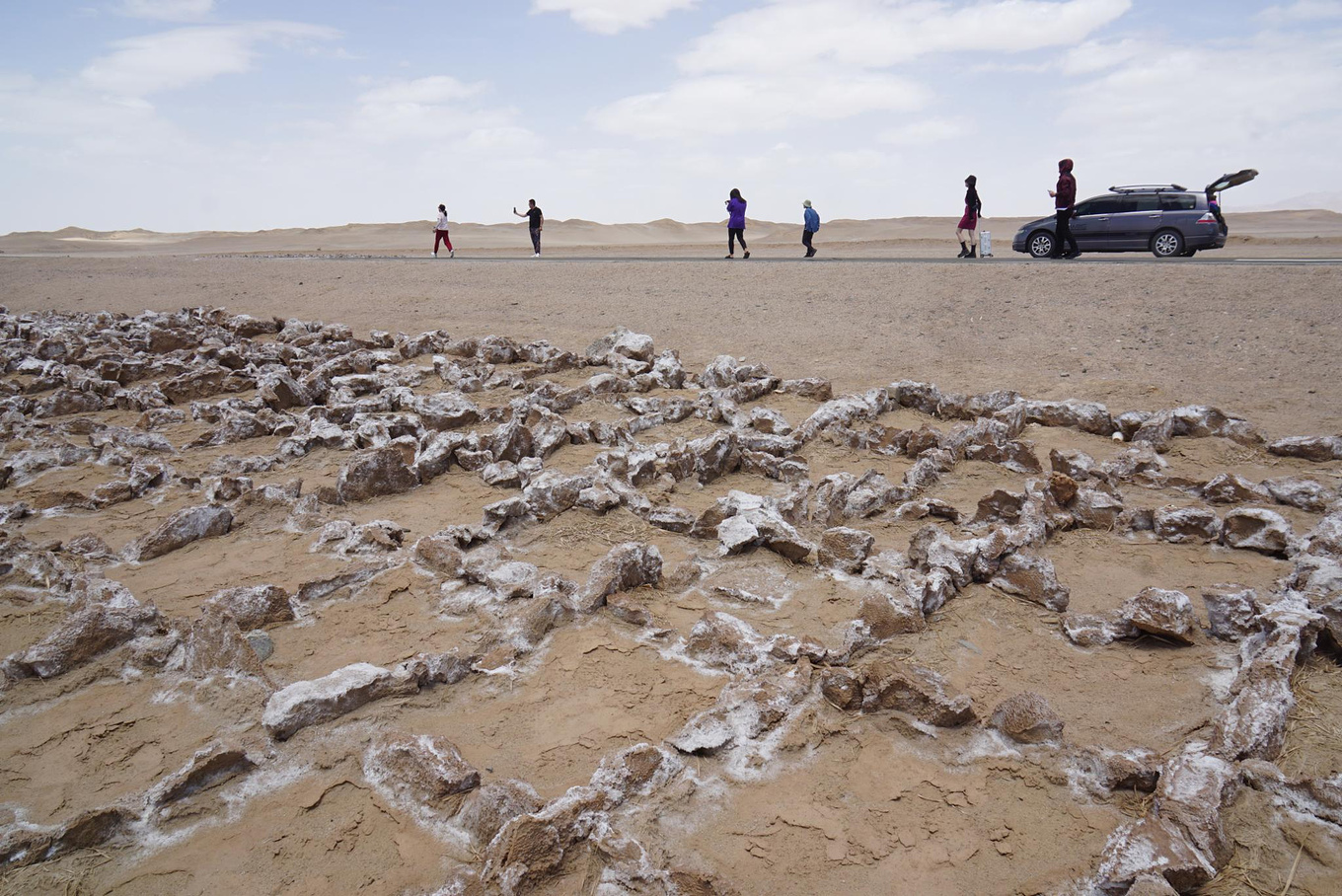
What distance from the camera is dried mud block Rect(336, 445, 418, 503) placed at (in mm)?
6469

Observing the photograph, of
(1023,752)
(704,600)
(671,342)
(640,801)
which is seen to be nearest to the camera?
(640,801)

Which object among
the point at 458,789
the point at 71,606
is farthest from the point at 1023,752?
the point at 71,606

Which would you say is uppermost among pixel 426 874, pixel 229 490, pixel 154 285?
pixel 154 285

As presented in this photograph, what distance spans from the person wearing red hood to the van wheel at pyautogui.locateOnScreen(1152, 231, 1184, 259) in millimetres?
1510

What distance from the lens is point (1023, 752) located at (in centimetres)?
338

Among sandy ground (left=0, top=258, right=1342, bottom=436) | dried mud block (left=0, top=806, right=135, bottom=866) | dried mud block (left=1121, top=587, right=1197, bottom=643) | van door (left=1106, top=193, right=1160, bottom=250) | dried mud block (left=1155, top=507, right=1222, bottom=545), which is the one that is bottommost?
dried mud block (left=0, top=806, right=135, bottom=866)

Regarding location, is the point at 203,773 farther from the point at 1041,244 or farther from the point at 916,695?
the point at 1041,244

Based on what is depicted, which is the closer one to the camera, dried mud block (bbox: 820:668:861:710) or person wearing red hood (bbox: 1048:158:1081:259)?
dried mud block (bbox: 820:668:861:710)

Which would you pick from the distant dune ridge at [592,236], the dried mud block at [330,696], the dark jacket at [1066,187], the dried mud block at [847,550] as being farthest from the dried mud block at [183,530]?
the distant dune ridge at [592,236]

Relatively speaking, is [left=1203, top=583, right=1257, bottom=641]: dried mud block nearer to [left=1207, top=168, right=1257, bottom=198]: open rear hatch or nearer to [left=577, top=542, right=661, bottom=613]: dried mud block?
[left=577, top=542, right=661, bottom=613]: dried mud block

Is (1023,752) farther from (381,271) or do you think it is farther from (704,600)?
(381,271)

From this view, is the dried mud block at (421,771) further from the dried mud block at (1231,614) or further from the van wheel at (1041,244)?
the van wheel at (1041,244)

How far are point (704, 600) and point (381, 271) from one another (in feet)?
59.4

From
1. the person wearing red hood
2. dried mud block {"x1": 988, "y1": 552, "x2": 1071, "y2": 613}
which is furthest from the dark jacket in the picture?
dried mud block {"x1": 988, "y1": 552, "x2": 1071, "y2": 613}
